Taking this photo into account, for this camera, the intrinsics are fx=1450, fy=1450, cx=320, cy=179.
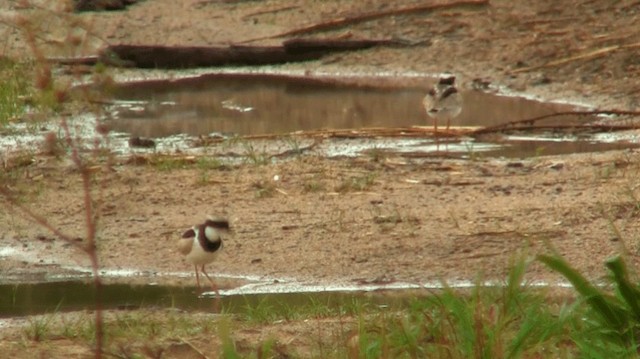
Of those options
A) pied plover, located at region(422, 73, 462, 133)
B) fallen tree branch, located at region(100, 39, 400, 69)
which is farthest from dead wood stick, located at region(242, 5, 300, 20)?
pied plover, located at region(422, 73, 462, 133)

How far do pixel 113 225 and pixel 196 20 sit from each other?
8.19 metres

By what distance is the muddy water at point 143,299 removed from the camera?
24.7ft

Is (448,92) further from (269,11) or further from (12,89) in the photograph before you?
(269,11)

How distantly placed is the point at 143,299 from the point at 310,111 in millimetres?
5909

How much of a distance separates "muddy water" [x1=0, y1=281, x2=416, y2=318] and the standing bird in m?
0.20

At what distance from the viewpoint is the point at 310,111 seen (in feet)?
44.6

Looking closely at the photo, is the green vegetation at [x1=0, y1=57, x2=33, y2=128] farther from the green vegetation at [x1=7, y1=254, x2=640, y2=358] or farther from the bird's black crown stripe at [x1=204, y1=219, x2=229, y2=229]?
the green vegetation at [x1=7, y1=254, x2=640, y2=358]

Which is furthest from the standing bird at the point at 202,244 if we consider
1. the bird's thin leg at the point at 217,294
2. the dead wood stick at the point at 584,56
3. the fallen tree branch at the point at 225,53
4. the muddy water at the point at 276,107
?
the fallen tree branch at the point at 225,53

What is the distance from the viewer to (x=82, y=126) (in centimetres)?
1251

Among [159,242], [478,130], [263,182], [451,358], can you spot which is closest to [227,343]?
[451,358]

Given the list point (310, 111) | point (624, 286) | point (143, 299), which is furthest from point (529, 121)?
point (624, 286)

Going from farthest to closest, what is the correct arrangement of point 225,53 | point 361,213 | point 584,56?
1. point 225,53
2. point 584,56
3. point 361,213

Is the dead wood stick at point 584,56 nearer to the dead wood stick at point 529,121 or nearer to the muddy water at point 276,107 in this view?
the muddy water at point 276,107

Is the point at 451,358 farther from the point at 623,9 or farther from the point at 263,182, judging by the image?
the point at 623,9
